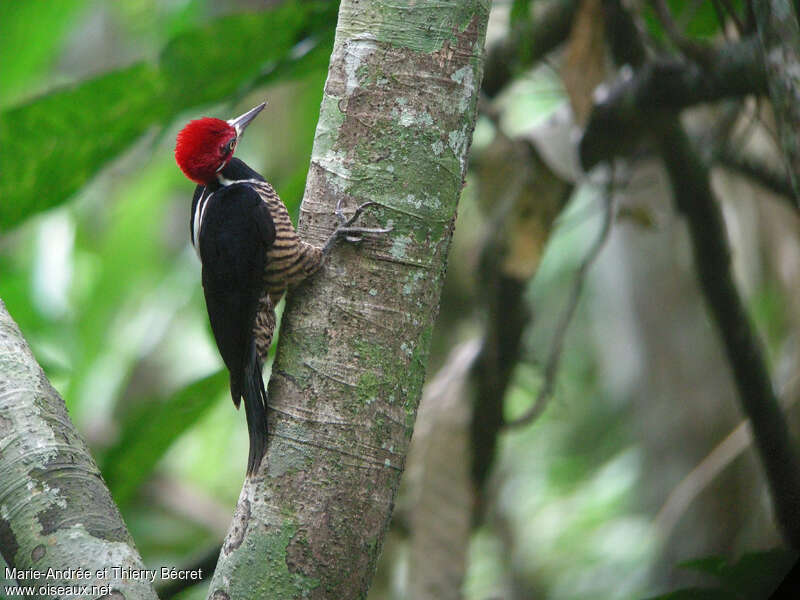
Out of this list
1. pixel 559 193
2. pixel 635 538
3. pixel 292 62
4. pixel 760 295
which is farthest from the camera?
pixel 635 538

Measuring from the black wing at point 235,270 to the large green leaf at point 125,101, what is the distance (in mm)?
742

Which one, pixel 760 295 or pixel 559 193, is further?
pixel 760 295

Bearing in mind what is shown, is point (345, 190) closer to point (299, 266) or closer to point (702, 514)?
point (299, 266)

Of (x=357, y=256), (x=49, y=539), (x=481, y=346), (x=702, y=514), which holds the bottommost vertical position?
(x=702, y=514)

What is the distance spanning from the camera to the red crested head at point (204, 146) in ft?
6.63

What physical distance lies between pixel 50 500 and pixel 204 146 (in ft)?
3.25

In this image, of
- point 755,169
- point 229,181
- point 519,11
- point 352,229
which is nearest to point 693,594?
point 352,229

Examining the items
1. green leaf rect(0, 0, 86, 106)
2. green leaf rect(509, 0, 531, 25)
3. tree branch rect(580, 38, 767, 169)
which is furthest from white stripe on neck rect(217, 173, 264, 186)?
green leaf rect(0, 0, 86, 106)

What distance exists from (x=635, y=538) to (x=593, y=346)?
2087 millimetres

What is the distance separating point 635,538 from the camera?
4.71 meters

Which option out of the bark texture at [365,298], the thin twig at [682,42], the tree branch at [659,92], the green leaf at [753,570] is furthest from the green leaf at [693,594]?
the thin twig at [682,42]

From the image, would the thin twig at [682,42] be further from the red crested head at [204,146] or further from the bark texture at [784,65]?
the red crested head at [204,146]

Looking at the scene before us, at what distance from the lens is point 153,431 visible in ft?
7.88

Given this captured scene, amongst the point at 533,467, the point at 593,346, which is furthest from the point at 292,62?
the point at 533,467
